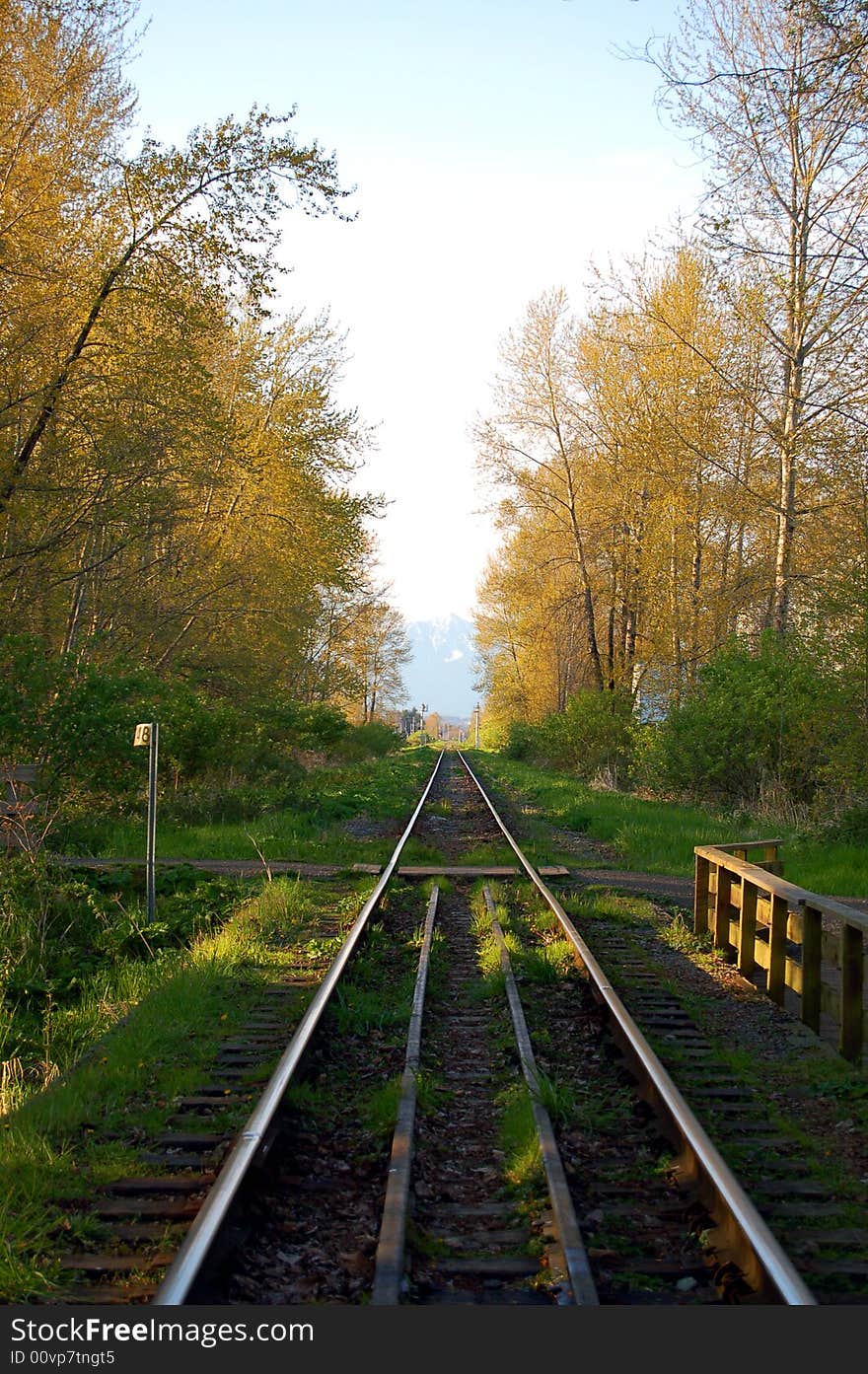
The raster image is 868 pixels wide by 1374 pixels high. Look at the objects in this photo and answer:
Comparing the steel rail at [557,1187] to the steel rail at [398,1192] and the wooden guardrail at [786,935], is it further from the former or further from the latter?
the wooden guardrail at [786,935]

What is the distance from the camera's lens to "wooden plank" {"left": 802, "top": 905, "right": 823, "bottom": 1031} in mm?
6848

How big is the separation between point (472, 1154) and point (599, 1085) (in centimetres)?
114

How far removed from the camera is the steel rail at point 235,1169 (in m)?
3.27

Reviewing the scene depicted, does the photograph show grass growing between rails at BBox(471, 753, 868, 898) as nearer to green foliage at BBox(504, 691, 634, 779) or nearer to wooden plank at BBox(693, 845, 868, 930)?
wooden plank at BBox(693, 845, 868, 930)

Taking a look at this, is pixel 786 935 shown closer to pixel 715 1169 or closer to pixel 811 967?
pixel 811 967

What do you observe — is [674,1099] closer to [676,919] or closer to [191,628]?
[676,919]

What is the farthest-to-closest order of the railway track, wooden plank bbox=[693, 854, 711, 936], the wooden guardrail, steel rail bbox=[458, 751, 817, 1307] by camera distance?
1. wooden plank bbox=[693, 854, 711, 936]
2. the wooden guardrail
3. the railway track
4. steel rail bbox=[458, 751, 817, 1307]

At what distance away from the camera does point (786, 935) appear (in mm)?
7672

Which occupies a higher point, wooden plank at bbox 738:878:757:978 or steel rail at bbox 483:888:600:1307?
wooden plank at bbox 738:878:757:978

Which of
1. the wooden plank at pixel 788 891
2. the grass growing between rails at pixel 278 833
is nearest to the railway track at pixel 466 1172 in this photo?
the wooden plank at pixel 788 891

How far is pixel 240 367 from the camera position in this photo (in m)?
24.8

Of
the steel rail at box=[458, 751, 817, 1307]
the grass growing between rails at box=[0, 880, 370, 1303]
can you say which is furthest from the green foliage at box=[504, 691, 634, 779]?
the steel rail at box=[458, 751, 817, 1307]

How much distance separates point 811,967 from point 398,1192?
3.92 metres

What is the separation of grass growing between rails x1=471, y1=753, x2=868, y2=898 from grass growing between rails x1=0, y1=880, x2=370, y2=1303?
236 inches
